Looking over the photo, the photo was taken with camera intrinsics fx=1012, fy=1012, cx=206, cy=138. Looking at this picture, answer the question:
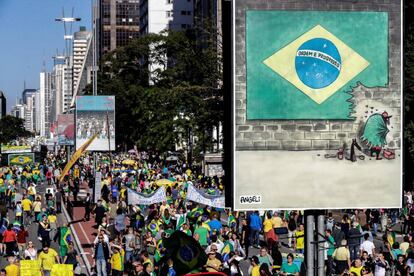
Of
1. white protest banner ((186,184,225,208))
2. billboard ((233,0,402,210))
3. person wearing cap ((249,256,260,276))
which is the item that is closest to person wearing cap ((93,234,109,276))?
person wearing cap ((249,256,260,276))

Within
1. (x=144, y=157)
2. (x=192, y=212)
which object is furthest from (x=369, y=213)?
(x=144, y=157)

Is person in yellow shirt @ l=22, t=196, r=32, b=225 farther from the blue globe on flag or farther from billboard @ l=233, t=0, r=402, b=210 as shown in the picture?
the blue globe on flag

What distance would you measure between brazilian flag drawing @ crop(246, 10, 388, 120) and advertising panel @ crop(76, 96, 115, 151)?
41.3m

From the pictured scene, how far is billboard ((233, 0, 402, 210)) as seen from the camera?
48.9 feet

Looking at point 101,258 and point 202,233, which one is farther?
point 202,233

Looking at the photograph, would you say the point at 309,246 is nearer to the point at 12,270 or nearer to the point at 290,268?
the point at 290,268

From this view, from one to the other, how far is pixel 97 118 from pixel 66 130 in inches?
719

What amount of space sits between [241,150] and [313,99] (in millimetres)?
1308

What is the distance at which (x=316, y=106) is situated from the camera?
15039 millimetres

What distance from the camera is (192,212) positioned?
30.7 metres

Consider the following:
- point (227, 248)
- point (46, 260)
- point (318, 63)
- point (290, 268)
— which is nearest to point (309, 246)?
point (318, 63)

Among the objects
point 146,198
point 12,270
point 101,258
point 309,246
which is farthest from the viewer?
point 146,198

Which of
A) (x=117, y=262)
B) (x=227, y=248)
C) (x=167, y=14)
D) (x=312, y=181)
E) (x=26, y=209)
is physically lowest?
(x=26, y=209)

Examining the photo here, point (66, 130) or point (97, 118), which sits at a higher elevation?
point (97, 118)
